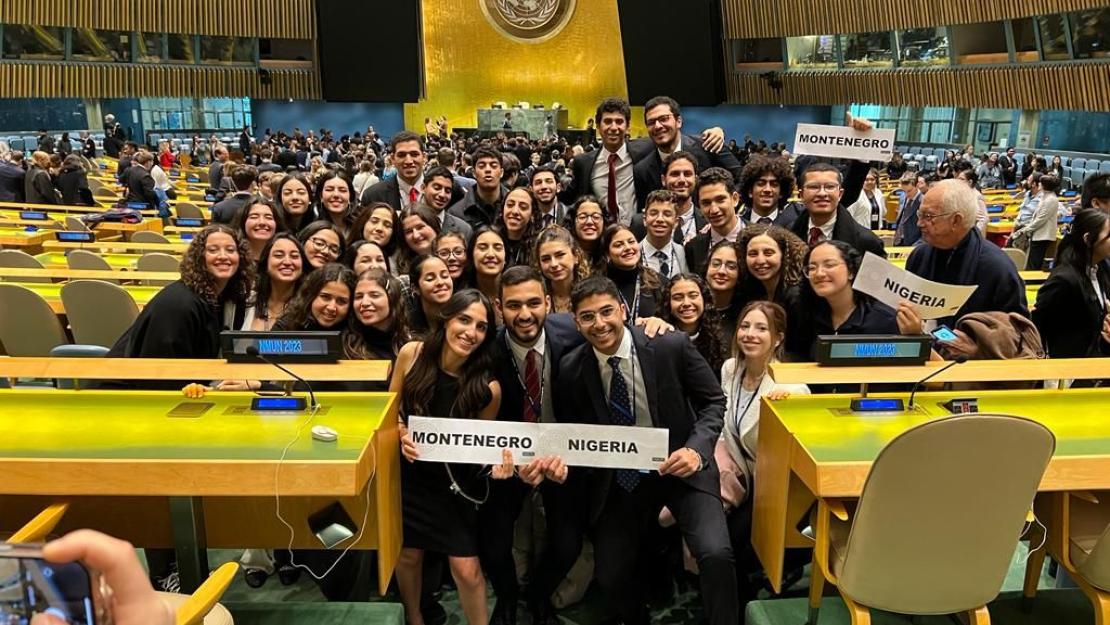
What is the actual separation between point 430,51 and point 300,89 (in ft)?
16.3

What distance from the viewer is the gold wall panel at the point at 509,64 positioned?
75.2 ft

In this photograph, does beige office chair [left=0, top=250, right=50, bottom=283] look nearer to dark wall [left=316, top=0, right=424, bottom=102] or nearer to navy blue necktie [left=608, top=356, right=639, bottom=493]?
navy blue necktie [left=608, top=356, right=639, bottom=493]

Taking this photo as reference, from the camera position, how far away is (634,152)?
16.0 feet

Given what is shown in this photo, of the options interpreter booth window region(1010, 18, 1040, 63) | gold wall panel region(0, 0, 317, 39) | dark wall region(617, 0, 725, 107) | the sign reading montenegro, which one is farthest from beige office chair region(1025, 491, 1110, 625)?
the sign reading montenegro

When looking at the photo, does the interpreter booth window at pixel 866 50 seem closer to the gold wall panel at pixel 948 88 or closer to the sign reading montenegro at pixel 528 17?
the gold wall panel at pixel 948 88

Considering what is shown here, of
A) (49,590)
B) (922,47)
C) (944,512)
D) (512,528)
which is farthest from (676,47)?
(49,590)

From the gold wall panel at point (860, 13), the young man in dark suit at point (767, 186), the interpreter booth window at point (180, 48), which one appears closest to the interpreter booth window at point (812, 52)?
the gold wall panel at point (860, 13)

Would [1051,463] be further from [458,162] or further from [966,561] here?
[458,162]

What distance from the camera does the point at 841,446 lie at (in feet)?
7.08

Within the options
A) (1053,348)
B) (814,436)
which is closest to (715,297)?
(814,436)

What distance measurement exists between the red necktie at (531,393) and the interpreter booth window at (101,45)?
1852cm

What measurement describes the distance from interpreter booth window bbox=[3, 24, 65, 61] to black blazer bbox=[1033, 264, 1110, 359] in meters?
19.3

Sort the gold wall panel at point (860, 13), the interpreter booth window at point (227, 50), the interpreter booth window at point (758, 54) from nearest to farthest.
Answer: the gold wall panel at point (860, 13)
the interpreter booth window at point (227, 50)
the interpreter booth window at point (758, 54)

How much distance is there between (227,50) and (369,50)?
3535mm
